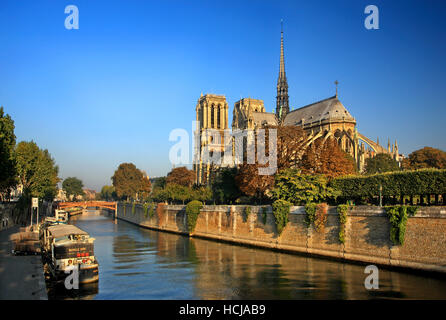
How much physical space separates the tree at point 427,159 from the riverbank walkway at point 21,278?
5739 cm

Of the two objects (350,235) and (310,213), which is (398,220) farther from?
(310,213)

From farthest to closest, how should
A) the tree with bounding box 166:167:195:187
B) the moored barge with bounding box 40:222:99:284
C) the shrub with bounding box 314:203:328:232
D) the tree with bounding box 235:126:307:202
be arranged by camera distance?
the tree with bounding box 166:167:195:187
the tree with bounding box 235:126:307:202
the shrub with bounding box 314:203:328:232
the moored barge with bounding box 40:222:99:284

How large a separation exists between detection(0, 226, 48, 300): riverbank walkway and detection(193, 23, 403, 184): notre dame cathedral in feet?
148

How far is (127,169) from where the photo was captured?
112 m

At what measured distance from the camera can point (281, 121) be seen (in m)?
81.9

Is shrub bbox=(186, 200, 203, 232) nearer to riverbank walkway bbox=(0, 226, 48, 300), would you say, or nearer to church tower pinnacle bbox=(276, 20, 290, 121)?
riverbank walkway bbox=(0, 226, 48, 300)

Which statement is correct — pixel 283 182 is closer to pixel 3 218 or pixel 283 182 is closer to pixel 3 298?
pixel 3 298

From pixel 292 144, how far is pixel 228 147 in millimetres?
46276

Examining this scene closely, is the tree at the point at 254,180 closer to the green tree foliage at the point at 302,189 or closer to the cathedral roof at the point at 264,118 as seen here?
the green tree foliage at the point at 302,189

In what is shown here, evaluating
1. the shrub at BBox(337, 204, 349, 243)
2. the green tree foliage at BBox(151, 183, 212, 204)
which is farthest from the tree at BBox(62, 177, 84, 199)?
the shrub at BBox(337, 204, 349, 243)

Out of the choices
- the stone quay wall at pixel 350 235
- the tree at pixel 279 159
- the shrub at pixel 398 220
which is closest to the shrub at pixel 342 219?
the stone quay wall at pixel 350 235

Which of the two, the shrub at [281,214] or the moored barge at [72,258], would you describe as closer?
the moored barge at [72,258]

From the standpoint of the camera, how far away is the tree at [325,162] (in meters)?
42.2

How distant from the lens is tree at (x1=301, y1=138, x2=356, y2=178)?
42156mm
